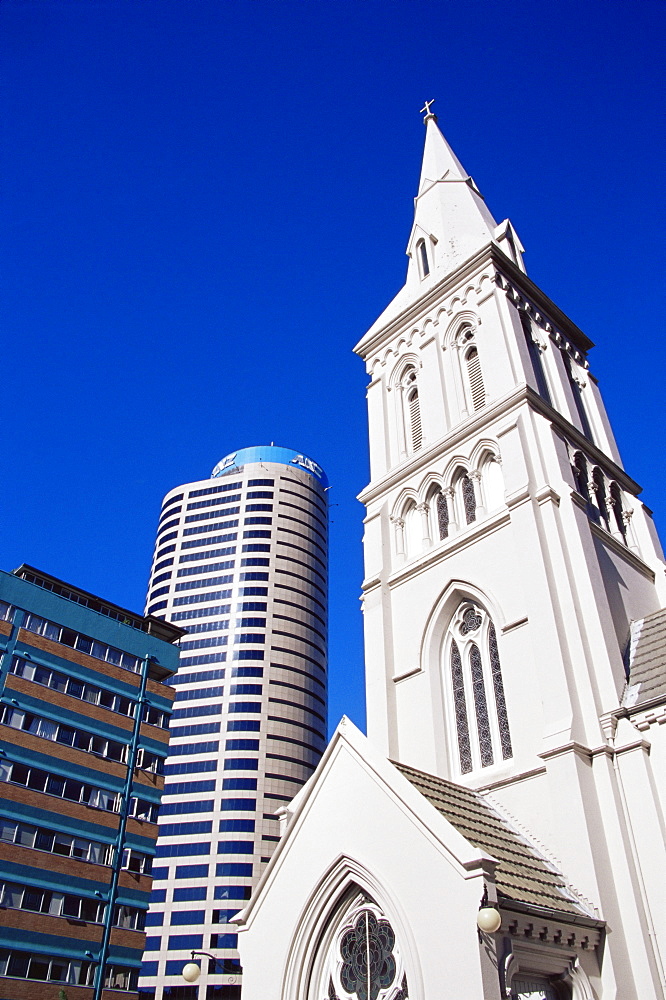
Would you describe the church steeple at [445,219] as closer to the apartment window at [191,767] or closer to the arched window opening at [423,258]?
the arched window opening at [423,258]

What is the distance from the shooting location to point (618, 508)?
78.0 feet

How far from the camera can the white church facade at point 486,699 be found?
40.2ft

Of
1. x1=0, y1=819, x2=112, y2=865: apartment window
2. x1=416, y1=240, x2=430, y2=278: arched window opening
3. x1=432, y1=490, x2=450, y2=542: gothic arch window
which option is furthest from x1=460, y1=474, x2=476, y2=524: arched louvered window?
x1=0, y1=819, x2=112, y2=865: apartment window

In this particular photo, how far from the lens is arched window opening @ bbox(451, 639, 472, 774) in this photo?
18203 millimetres

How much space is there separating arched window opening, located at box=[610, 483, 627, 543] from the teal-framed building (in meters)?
33.0

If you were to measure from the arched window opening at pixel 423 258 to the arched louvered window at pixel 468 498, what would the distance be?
10.5 metres

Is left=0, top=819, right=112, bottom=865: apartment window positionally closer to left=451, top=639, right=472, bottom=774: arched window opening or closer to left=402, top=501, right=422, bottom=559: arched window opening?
left=402, top=501, right=422, bottom=559: arched window opening

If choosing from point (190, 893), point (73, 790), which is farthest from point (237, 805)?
point (73, 790)

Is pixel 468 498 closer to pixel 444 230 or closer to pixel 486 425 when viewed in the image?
pixel 486 425

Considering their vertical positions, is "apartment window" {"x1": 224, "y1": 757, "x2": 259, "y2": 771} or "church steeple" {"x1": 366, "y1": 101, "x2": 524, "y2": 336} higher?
"apartment window" {"x1": 224, "y1": 757, "x2": 259, "y2": 771}

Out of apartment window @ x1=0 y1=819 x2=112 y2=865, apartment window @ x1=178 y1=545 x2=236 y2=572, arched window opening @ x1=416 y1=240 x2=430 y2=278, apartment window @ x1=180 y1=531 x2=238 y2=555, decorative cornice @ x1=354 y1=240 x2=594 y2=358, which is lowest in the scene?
apartment window @ x1=0 y1=819 x2=112 y2=865

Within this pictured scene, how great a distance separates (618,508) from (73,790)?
110ft

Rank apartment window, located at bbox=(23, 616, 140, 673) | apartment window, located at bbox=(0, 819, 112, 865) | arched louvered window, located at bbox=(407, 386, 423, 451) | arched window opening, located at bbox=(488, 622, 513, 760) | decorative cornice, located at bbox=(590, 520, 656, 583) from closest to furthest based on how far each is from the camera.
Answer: arched window opening, located at bbox=(488, 622, 513, 760) < decorative cornice, located at bbox=(590, 520, 656, 583) < arched louvered window, located at bbox=(407, 386, 423, 451) < apartment window, located at bbox=(0, 819, 112, 865) < apartment window, located at bbox=(23, 616, 140, 673)

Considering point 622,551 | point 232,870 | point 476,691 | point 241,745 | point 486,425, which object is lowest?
point 476,691
